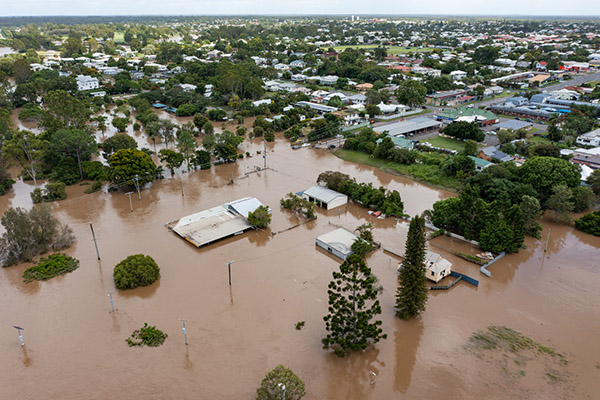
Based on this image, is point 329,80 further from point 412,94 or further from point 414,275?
point 414,275

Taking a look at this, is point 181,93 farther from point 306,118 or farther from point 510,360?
point 510,360

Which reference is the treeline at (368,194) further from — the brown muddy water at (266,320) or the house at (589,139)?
the house at (589,139)

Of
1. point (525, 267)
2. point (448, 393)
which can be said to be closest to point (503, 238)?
point (525, 267)

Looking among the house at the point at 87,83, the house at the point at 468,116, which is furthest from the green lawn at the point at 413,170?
the house at the point at 87,83

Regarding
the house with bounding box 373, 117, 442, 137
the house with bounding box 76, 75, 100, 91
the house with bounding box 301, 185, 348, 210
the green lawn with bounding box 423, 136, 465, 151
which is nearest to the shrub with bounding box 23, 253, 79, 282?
the house with bounding box 301, 185, 348, 210

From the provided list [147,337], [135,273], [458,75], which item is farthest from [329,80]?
[147,337]

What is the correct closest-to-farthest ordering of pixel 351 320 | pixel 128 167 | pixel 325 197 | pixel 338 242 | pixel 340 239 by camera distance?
pixel 351 320 → pixel 338 242 → pixel 340 239 → pixel 325 197 → pixel 128 167
